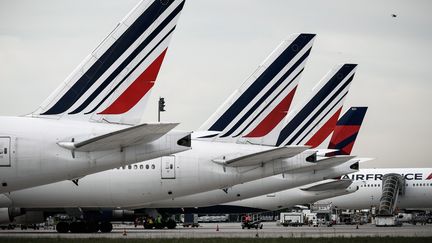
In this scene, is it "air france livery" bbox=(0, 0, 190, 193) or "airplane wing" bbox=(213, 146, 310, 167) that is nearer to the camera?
"air france livery" bbox=(0, 0, 190, 193)

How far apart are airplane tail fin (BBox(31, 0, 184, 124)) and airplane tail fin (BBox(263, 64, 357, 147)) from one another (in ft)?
67.0

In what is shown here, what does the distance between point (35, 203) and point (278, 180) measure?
14161mm

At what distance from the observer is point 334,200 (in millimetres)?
80438

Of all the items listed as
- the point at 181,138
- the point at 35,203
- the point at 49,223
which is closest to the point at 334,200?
the point at 49,223

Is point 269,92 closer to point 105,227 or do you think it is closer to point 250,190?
point 250,190

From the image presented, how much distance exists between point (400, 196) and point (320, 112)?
33687mm

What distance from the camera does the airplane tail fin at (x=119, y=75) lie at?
29.7 metres

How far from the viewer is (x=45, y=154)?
28.1 m

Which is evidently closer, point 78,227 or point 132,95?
point 132,95

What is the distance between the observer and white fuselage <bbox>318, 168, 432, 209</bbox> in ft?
266

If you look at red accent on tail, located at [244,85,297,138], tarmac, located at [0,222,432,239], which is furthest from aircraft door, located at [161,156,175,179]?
red accent on tail, located at [244,85,297,138]

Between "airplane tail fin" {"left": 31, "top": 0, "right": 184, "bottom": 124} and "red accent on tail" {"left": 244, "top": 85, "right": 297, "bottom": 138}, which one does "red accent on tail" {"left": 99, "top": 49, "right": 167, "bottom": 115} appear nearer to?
"airplane tail fin" {"left": 31, "top": 0, "right": 184, "bottom": 124}

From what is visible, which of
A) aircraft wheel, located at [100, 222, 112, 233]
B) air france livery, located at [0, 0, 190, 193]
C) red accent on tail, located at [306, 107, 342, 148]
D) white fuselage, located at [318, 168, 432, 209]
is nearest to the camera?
air france livery, located at [0, 0, 190, 193]

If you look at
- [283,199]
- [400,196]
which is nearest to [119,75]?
[283,199]
